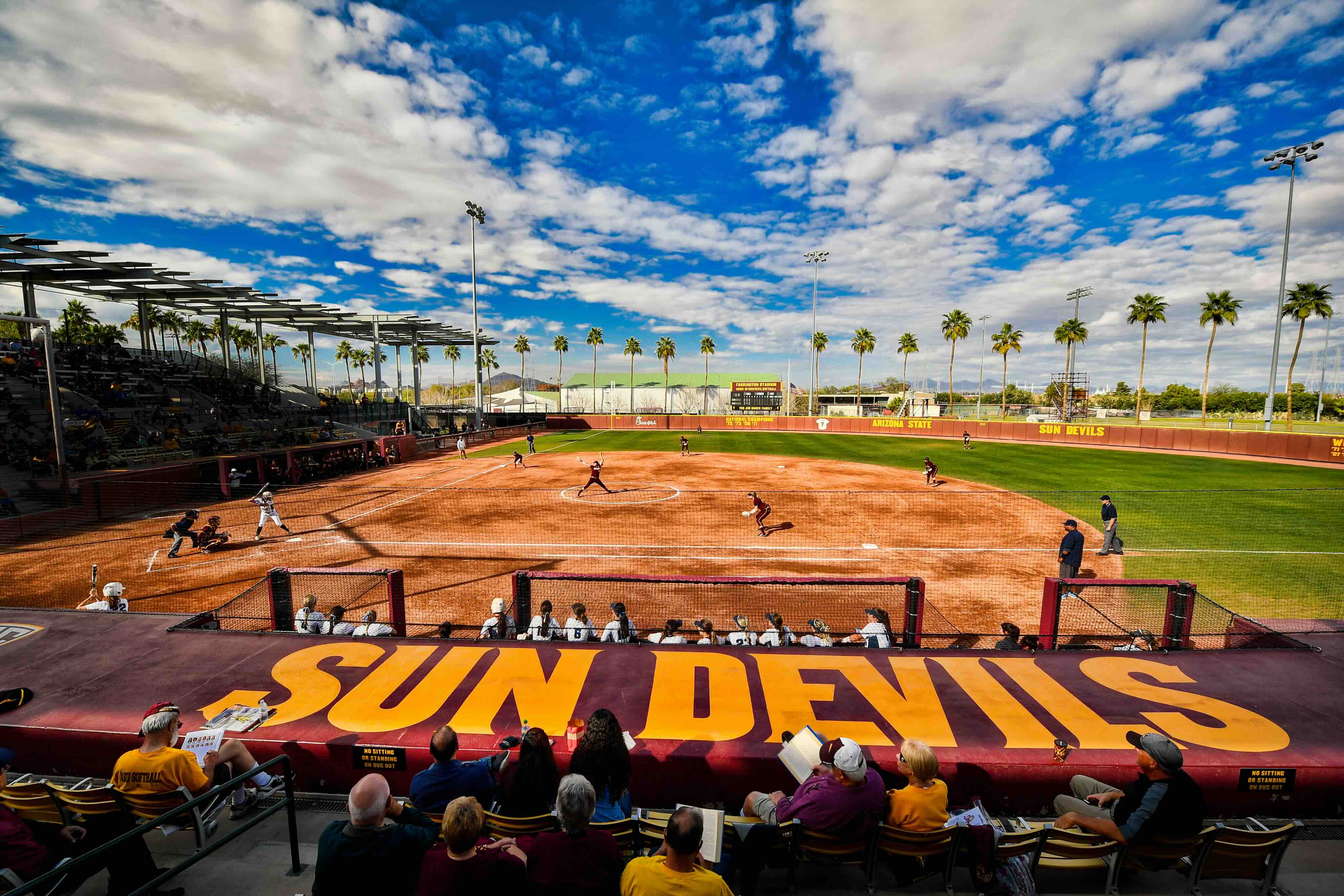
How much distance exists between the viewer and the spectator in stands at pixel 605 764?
14.4 ft

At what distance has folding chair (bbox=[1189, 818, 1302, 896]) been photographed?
4.15 metres

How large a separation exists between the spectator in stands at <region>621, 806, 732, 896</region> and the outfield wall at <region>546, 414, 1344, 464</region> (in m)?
52.0

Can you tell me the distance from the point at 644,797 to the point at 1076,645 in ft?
31.6

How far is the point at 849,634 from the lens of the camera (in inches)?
380

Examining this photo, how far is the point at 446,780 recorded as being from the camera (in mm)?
4609

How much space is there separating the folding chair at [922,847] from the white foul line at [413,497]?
63.9 feet

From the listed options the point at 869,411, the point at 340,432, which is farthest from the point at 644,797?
the point at 869,411

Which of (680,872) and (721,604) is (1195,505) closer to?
Answer: (721,604)

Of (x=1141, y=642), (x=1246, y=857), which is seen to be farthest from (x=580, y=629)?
(x=1141, y=642)

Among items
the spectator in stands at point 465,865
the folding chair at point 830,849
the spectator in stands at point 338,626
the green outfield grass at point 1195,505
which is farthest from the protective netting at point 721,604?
the spectator in stands at point 465,865

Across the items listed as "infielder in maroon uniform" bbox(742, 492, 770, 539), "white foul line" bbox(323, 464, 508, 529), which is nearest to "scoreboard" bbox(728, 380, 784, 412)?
"white foul line" bbox(323, 464, 508, 529)

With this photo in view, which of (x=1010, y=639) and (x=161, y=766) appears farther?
(x=1010, y=639)

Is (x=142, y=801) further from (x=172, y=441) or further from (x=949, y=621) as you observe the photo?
(x=172, y=441)

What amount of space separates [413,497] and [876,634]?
2302cm
